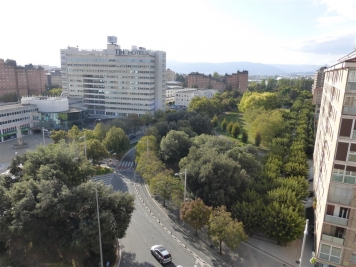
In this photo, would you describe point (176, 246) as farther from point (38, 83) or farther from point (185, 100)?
point (38, 83)

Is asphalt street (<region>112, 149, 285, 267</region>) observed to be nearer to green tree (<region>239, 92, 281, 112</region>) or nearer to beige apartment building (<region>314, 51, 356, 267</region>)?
beige apartment building (<region>314, 51, 356, 267</region>)

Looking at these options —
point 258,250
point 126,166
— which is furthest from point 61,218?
point 126,166

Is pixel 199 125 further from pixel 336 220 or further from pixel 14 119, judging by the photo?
pixel 14 119

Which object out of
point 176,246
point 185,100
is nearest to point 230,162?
point 176,246

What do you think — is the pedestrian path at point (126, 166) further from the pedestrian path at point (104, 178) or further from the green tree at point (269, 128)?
the green tree at point (269, 128)

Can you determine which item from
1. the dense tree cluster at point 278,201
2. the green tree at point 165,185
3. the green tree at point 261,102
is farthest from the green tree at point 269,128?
the green tree at point 165,185

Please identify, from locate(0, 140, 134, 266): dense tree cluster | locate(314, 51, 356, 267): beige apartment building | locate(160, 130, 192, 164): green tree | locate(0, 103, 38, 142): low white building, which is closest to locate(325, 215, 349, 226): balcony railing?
locate(314, 51, 356, 267): beige apartment building
